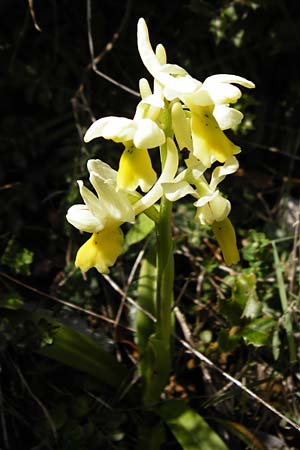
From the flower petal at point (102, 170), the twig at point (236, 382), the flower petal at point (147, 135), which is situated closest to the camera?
the flower petal at point (147, 135)

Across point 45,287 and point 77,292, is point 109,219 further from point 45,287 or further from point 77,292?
point 45,287

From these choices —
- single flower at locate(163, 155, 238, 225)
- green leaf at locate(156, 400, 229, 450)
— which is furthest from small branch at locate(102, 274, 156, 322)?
single flower at locate(163, 155, 238, 225)

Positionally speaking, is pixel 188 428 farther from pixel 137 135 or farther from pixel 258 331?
pixel 137 135

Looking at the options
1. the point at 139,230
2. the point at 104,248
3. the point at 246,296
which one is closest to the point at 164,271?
the point at 104,248

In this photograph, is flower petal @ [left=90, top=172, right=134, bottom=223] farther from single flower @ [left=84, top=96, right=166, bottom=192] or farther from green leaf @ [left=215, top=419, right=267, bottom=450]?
green leaf @ [left=215, top=419, right=267, bottom=450]

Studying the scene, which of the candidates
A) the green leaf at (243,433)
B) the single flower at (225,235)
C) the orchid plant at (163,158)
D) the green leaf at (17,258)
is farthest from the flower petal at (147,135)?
the green leaf at (243,433)

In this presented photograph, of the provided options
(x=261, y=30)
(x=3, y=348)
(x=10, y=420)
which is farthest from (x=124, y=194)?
(x=261, y=30)

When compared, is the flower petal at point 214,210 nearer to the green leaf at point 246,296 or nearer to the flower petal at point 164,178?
the flower petal at point 164,178
